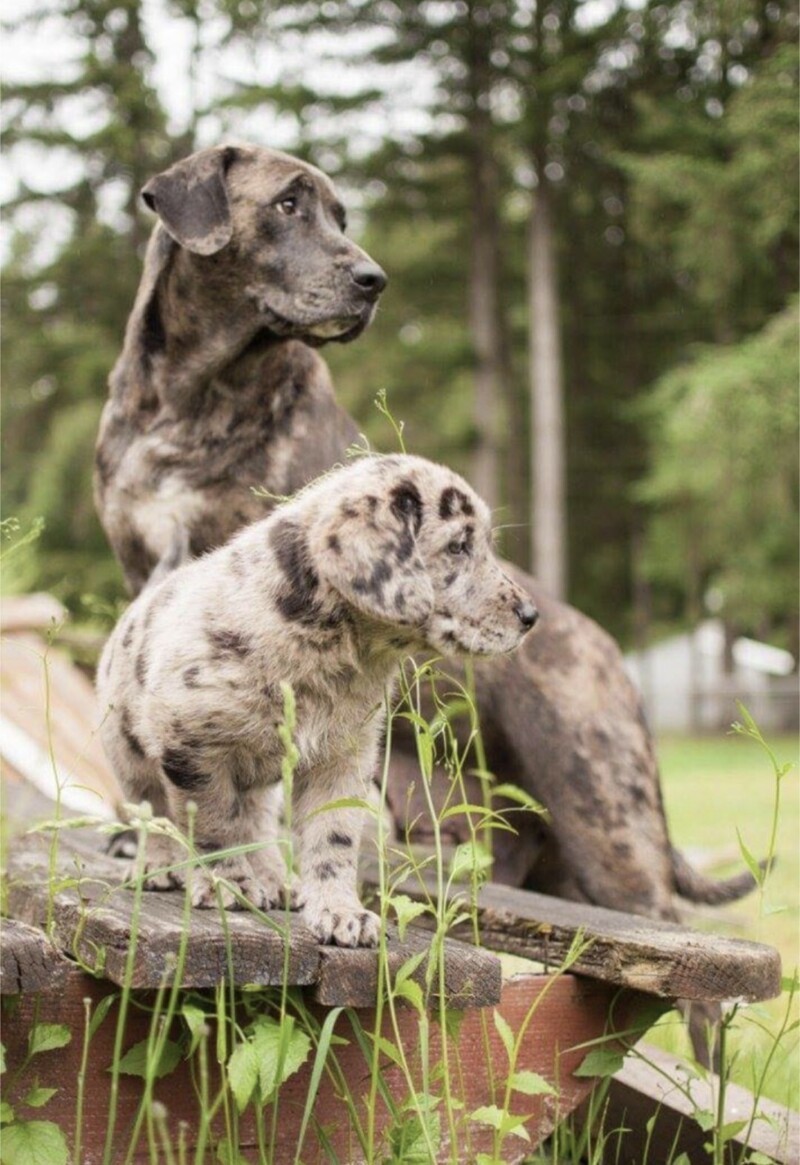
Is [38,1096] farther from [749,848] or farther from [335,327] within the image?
[749,848]

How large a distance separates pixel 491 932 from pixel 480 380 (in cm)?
2230

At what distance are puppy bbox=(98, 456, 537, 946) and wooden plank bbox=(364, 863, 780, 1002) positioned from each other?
313 mm

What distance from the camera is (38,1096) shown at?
8.19ft

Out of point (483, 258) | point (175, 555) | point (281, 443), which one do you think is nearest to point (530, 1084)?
point (175, 555)

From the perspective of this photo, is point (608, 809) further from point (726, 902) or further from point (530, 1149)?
point (530, 1149)

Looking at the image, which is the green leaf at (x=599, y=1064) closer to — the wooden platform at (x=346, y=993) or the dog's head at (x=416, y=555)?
the wooden platform at (x=346, y=993)

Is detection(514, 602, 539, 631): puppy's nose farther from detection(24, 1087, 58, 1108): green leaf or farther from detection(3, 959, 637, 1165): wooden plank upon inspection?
detection(24, 1087, 58, 1108): green leaf

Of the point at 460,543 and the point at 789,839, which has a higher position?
the point at 460,543

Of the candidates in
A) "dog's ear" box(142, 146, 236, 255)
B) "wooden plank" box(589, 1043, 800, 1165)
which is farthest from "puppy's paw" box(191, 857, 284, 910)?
"dog's ear" box(142, 146, 236, 255)

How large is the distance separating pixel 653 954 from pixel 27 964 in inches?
50.2

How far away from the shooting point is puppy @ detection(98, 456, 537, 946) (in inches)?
112

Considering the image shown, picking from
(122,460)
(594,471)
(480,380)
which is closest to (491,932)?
(122,460)

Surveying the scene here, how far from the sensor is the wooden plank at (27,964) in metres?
2.43

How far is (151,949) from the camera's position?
97.6 inches
